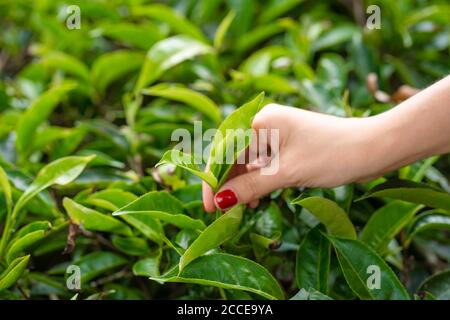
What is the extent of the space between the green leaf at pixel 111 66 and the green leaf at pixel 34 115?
28cm

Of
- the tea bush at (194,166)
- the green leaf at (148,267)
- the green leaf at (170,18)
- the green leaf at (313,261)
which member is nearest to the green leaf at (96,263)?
the tea bush at (194,166)

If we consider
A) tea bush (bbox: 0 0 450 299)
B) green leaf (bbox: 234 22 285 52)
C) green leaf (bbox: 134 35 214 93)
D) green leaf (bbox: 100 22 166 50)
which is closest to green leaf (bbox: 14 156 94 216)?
tea bush (bbox: 0 0 450 299)

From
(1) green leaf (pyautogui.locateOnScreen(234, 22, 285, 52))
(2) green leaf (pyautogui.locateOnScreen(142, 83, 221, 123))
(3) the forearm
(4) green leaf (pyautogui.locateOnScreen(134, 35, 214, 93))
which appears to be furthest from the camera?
(1) green leaf (pyautogui.locateOnScreen(234, 22, 285, 52))

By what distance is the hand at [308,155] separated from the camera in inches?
37.5

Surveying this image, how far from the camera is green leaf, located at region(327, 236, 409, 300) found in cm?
100

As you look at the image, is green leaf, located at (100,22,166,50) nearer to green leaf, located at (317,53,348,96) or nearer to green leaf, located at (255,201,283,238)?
green leaf, located at (317,53,348,96)

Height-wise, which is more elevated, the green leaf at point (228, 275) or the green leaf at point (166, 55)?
the green leaf at point (166, 55)

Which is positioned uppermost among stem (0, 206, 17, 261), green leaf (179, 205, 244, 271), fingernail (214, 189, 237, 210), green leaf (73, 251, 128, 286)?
fingernail (214, 189, 237, 210)

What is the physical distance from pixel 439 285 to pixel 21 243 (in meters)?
0.76

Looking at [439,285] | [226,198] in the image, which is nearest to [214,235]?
[226,198]

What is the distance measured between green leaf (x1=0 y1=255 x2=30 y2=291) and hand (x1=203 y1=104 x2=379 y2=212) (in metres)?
0.34

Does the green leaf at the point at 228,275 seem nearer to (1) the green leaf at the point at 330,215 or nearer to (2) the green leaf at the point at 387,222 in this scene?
(1) the green leaf at the point at 330,215

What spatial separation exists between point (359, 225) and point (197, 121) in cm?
44

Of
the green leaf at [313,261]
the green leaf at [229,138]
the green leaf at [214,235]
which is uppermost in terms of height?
the green leaf at [229,138]
